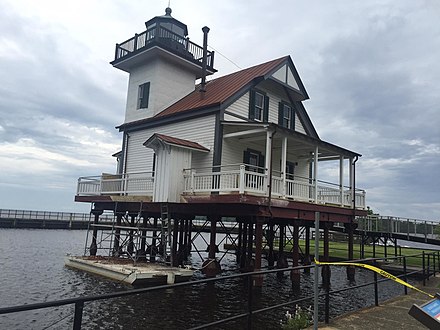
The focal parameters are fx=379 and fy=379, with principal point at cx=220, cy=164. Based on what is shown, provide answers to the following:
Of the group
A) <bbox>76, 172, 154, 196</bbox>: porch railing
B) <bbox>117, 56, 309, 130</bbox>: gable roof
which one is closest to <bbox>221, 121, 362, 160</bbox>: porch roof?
<bbox>117, 56, 309, 130</bbox>: gable roof

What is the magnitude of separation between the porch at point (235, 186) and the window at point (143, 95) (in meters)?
5.02

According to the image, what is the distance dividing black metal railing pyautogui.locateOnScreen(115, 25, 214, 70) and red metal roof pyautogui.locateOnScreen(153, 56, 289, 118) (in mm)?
2119

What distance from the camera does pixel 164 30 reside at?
965 inches

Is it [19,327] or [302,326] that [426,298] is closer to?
[302,326]

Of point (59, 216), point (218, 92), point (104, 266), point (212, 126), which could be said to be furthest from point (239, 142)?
point (59, 216)

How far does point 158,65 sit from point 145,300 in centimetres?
1532

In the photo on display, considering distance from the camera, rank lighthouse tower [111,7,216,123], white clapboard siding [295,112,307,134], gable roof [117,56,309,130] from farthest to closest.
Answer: lighthouse tower [111,7,216,123]
white clapboard siding [295,112,307,134]
gable roof [117,56,309,130]

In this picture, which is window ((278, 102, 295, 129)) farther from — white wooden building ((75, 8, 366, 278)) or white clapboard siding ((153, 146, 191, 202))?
white clapboard siding ((153, 146, 191, 202))

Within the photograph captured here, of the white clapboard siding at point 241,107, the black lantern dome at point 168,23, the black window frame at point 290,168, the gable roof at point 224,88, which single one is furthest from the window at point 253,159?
the black lantern dome at point 168,23

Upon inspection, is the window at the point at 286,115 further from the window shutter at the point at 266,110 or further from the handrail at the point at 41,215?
the handrail at the point at 41,215

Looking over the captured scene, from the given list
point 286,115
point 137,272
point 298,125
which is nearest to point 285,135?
point 286,115

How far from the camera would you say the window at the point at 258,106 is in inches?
792

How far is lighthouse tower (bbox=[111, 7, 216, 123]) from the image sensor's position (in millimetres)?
23719

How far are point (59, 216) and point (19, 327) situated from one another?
5748 centimetres
